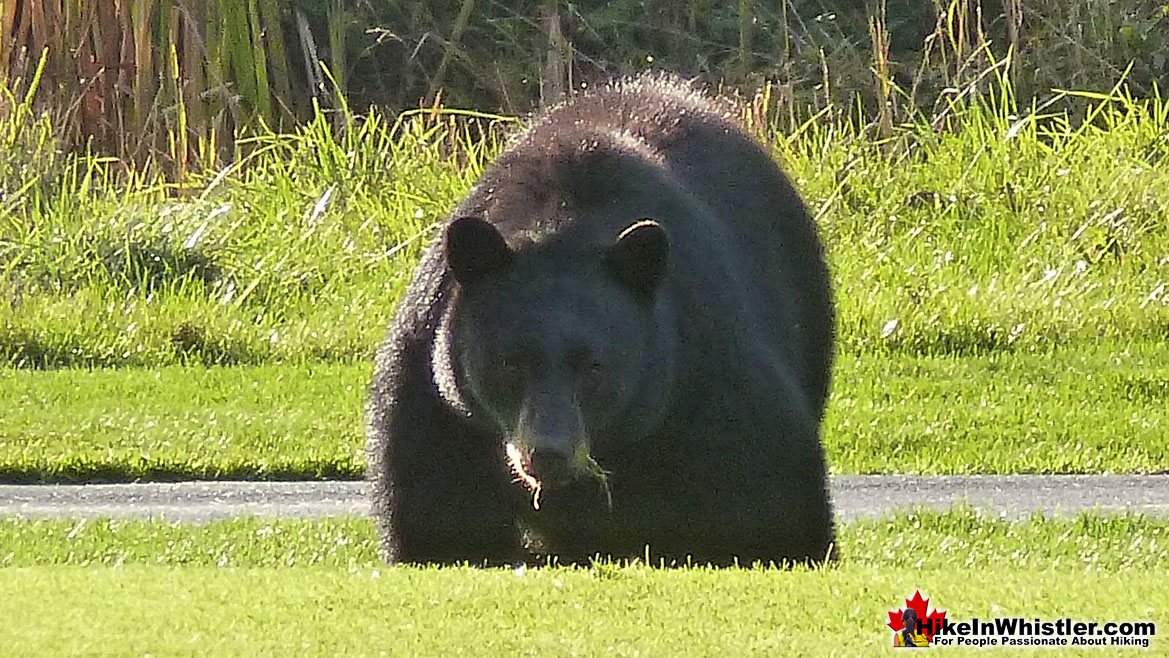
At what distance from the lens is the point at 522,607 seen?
16.1ft

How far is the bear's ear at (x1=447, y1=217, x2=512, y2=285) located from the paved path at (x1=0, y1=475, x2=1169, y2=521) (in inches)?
97.8

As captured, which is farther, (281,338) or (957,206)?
(957,206)

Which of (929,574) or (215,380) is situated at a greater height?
(929,574)

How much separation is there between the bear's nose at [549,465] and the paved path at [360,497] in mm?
2723

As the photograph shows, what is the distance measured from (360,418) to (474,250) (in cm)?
427

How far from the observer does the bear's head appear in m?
5.76

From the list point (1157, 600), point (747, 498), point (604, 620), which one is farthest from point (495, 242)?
point (1157, 600)

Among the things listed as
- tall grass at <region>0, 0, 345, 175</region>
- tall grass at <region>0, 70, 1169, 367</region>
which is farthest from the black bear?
tall grass at <region>0, 0, 345, 175</region>

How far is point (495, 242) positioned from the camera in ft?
19.4

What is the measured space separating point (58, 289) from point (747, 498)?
303 inches

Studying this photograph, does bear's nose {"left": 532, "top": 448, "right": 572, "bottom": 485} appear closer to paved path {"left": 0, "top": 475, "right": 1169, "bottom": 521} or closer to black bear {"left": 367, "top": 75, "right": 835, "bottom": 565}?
black bear {"left": 367, "top": 75, "right": 835, "bottom": 565}

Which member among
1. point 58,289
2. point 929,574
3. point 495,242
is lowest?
point 58,289

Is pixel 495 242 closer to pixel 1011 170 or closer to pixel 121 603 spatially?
pixel 121 603

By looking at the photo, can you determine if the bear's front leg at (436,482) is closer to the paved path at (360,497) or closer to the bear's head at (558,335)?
the bear's head at (558,335)
